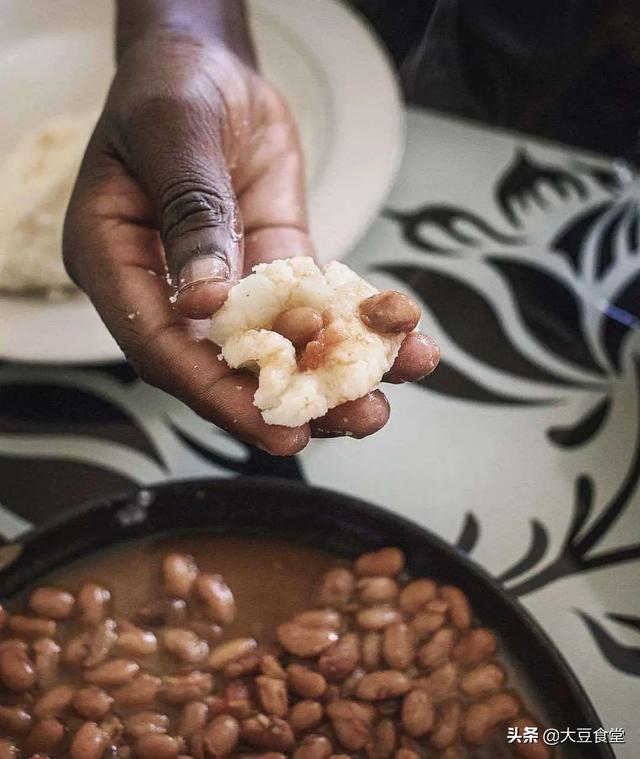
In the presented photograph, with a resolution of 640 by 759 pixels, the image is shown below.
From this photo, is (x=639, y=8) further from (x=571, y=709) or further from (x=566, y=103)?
(x=571, y=709)

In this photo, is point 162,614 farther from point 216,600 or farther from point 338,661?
point 338,661

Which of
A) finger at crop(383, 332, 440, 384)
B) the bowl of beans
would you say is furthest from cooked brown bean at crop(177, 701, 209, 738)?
finger at crop(383, 332, 440, 384)

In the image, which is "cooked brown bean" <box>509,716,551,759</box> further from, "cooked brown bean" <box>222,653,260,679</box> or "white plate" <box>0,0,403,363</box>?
"white plate" <box>0,0,403,363</box>

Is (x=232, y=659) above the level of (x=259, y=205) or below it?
below

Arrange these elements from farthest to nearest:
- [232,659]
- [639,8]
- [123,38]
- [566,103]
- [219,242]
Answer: [566,103], [639,8], [123,38], [232,659], [219,242]

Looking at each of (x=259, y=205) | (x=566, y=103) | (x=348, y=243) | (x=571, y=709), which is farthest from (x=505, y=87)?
(x=571, y=709)

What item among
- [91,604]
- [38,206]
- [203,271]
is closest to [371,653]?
[91,604]
